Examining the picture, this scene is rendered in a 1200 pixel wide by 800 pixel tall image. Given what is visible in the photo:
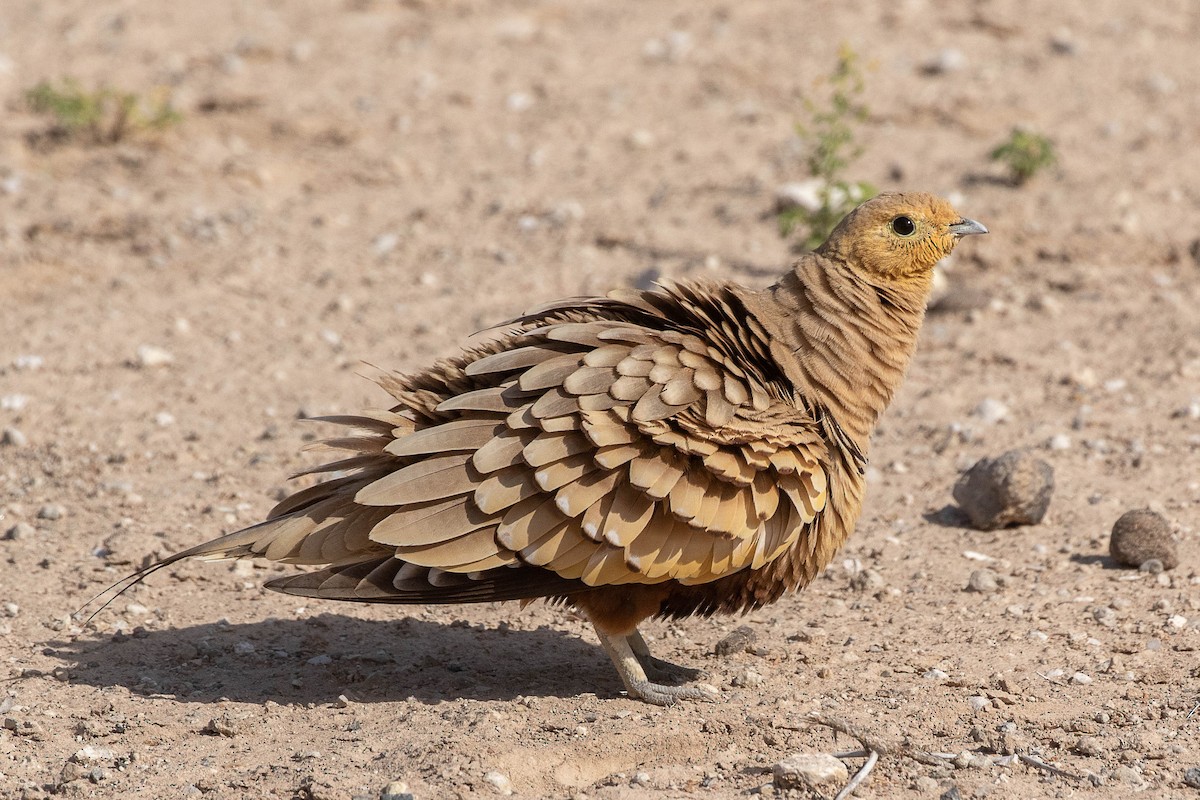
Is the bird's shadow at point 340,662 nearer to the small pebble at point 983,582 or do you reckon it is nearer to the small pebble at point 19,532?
the small pebble at point 19,532

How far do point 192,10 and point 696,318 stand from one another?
30.6 ft

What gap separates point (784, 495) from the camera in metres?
4.58

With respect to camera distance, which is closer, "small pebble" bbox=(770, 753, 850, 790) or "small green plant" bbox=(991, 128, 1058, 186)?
"small pebble" bbox=(770, 753, 850, 790)

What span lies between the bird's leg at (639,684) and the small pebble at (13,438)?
3.48m

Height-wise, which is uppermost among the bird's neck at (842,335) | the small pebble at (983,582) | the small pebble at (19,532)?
the bird's neck at (842,335)

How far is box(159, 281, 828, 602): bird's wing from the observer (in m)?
4.39

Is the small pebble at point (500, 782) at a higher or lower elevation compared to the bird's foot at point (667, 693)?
lower

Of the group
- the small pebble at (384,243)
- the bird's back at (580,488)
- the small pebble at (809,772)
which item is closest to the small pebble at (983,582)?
the bird's back at (580,488)

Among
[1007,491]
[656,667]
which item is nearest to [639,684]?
[656,667]

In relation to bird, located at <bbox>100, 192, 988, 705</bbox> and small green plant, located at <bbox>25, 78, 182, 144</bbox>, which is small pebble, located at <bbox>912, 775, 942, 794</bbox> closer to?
bird, located at <bbox>100, 192, 988, 705</bbox>

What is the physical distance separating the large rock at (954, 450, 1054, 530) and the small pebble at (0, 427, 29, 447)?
14.7ft

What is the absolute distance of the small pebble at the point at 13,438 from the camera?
678 cm

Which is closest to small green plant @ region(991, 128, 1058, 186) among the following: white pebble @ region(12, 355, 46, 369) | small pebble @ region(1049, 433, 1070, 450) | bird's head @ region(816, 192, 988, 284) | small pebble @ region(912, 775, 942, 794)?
small pebble @ region(1049, 433, 1070, 450)

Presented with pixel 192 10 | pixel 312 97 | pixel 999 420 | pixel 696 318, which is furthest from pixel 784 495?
pixel 192 10
